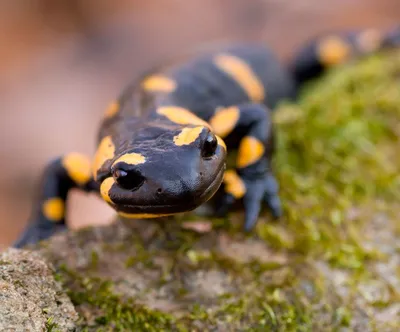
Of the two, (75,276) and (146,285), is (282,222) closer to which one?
(146,285)

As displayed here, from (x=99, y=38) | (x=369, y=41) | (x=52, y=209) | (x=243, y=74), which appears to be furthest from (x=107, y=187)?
(x=99, y=38)

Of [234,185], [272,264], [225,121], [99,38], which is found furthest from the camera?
[99,38]

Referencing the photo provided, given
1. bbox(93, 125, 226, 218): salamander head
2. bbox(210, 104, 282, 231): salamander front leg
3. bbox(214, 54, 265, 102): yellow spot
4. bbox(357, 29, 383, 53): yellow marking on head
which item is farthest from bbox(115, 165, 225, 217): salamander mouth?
bbox(357, 29, 383, 53): yellow marking on head

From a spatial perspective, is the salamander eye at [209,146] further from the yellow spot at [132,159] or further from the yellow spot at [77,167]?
the yellow spot at [77,167]

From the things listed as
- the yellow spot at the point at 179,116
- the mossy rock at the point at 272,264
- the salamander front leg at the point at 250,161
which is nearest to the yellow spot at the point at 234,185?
the salamander front leg at the point at 250,161

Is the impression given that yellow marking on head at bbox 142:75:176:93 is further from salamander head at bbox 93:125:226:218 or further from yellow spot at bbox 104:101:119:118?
salamander head at bbox 93:125:226:218

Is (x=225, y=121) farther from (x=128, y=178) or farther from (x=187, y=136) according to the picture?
(x=128, y=178)

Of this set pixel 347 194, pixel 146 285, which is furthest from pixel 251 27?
pixel 146 285
